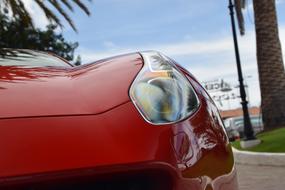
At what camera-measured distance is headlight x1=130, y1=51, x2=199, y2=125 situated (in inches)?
87.3

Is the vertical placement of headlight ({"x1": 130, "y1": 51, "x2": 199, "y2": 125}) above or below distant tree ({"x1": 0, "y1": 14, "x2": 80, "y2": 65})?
below

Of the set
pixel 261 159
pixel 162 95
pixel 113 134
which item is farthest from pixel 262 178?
pixel 113 134

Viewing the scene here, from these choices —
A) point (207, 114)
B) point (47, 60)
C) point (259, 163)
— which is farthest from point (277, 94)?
point (207, 114)

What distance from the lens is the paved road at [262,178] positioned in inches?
281

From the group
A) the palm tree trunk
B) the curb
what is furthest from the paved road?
the palm tree trunk

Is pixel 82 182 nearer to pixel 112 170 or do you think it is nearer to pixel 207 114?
pixel 112 170

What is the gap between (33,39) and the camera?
26.3 m

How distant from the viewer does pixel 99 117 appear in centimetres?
217

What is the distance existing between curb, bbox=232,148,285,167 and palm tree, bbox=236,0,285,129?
4716 millimetres

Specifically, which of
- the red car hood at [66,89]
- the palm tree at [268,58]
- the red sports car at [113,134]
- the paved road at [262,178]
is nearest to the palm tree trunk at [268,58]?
the palm tree at [268,58]

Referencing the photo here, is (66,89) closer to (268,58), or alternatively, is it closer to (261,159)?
(261,159)

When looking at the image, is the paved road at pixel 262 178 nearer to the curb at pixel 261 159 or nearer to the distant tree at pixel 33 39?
the curb at pixel 261 159

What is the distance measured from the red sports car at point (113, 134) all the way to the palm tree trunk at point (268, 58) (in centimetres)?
1425

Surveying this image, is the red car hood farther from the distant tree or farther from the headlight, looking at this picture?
the distant tree
